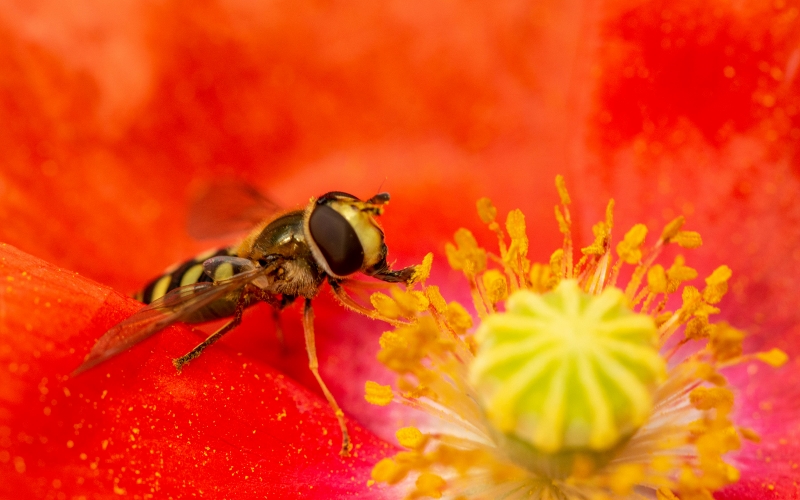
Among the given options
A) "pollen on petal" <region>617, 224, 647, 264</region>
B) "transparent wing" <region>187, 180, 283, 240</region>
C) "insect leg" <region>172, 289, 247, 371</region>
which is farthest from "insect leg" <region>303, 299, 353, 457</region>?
"pollen on petal" <region>617, 224, 647, 264</region>

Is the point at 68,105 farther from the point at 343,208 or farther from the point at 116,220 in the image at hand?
the point at 343,208

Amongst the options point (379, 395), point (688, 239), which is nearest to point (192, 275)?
point (379, 395)

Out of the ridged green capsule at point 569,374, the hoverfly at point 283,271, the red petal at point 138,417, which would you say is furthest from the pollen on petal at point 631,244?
the red petal at point 138,417

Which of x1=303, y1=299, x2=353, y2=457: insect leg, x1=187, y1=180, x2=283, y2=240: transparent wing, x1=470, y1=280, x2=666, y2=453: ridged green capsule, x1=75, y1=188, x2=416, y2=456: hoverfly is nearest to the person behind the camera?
x1=470, y1=280, x2=666, y2=453: ridged green capsule

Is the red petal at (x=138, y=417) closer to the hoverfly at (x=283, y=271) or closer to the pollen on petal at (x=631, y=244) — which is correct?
the hoverfly at (x=283, y=271)

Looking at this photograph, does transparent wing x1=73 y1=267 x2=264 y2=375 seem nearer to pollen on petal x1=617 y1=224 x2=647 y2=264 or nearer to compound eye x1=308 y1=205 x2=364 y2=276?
compound eye x1=308 y1=205 x2=364 y2=276

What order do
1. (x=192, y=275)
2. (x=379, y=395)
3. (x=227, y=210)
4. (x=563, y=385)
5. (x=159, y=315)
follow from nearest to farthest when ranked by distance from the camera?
(x=563, y=385) < (x=159, y=315) < (x=379, y=395) < (x=192, y=275) < (x=227, y=210)

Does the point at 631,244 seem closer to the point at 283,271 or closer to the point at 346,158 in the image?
the point at 283,271
